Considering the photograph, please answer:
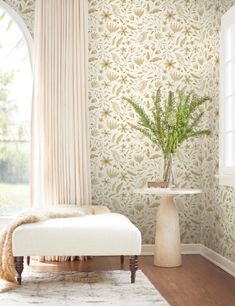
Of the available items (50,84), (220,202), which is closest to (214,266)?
(220,202)

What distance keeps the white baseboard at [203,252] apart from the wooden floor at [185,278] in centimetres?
6

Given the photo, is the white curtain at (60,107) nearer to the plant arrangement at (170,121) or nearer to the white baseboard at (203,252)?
the plant arrangement at (170,121)

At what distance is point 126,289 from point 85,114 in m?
1.94

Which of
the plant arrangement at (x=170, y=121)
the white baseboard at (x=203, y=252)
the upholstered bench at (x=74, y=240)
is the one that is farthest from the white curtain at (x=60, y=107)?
the upholstered bench at (x=74, y=240)

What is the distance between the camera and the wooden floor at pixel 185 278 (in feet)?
12.6

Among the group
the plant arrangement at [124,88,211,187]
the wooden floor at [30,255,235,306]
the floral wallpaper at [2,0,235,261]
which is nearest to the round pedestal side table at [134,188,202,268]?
the wooden floor at [30,255,235,306]

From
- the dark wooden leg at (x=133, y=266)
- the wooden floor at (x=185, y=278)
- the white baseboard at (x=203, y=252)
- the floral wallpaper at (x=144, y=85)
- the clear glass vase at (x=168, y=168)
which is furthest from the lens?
the floral wallpaper at (x=144, y=85)

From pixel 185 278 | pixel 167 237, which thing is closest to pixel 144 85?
pixel 167 237

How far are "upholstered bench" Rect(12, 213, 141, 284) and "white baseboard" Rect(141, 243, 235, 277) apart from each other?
108cm

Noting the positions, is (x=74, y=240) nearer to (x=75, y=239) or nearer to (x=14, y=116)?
(x=75, y=239)

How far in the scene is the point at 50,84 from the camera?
5.34m

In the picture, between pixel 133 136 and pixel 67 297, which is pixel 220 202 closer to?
pixel 133 136

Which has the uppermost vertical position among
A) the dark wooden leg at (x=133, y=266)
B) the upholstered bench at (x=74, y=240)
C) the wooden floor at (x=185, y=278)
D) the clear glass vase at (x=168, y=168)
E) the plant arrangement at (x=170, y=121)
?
the plant arrangement at (x=170, y=121)

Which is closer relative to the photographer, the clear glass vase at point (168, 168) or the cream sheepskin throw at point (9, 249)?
the cream sheepskin throw at point (9, 249)
